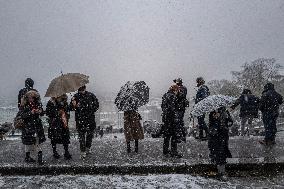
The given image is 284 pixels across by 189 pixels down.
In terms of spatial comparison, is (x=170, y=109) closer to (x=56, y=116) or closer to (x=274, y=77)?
(x=56, y=116)

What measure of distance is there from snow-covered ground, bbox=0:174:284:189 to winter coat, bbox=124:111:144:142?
1.78 metres

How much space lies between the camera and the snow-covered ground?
6.70 meters

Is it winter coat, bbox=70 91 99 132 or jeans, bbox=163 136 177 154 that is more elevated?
winter coat, bbox=70 91 99 132

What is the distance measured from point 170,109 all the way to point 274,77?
6263 centimetres

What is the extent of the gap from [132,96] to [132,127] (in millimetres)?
878

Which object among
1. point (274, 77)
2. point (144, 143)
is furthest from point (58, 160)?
point (274, 77)

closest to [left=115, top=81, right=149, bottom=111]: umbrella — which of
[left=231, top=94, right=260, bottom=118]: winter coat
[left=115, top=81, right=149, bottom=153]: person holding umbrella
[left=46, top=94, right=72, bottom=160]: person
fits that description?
[left=115, top=81, right=149, bottom=153]: person holding umbrella

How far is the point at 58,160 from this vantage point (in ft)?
28.8

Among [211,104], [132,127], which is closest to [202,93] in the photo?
[132,127]

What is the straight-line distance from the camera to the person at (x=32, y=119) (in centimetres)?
841

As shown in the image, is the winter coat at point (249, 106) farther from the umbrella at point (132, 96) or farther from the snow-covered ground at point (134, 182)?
the snow-covered ground at point (134, 182)

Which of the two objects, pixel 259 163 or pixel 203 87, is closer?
pixel 259 163

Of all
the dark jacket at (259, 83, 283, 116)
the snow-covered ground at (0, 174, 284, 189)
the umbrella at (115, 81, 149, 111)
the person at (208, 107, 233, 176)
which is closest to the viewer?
the snow-covered ground at (0, 174, 284, 189)

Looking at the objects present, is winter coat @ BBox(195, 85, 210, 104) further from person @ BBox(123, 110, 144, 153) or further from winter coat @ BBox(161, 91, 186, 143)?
person @ BBox(123, 110, 144, 153)
